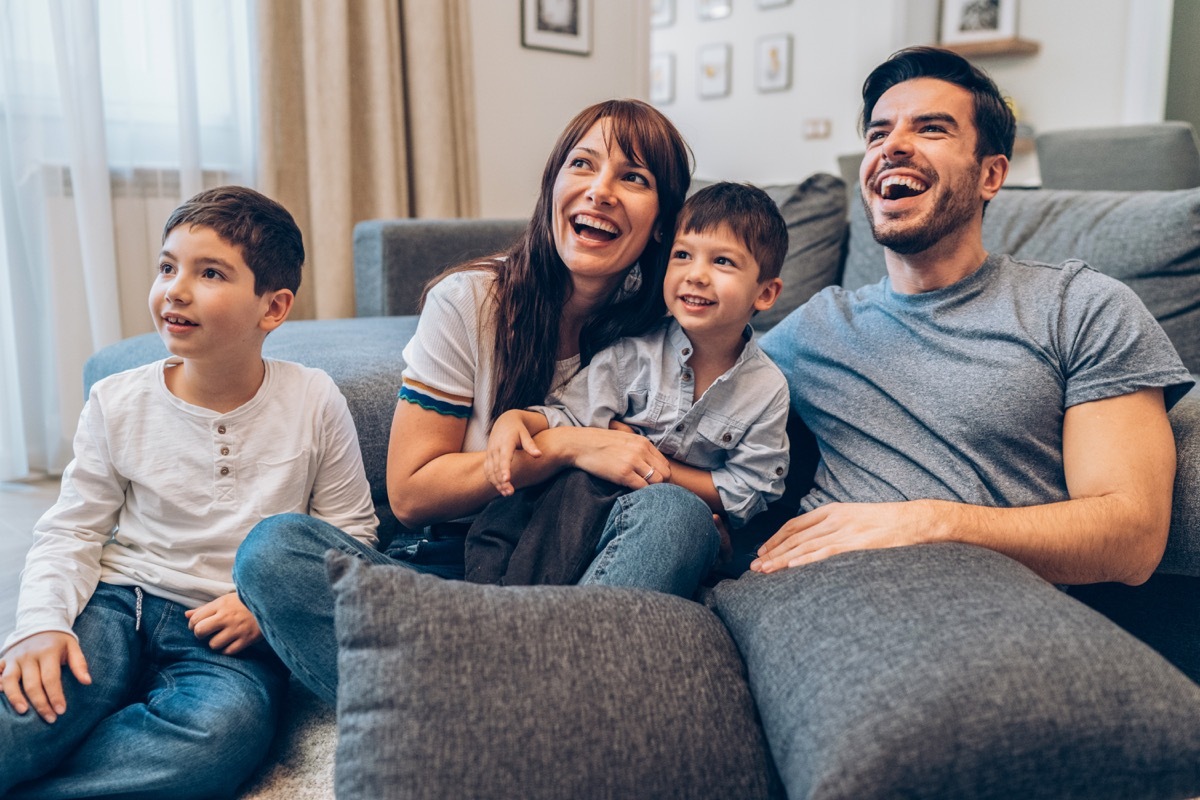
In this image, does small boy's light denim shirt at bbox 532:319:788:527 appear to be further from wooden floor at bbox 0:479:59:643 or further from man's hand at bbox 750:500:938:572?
wooden floor at bbox 0:479:59:643

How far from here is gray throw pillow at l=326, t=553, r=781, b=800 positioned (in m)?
0.87

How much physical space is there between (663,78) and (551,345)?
5.64 m

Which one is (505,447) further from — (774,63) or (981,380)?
(774,63)

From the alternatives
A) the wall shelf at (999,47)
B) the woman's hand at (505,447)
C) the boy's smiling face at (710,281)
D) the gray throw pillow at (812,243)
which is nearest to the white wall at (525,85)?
the gray throw pillow at (812,243)

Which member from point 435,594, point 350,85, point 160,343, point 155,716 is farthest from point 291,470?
point 350,85

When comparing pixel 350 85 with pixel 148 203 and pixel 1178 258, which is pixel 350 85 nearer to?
pixel 148 203

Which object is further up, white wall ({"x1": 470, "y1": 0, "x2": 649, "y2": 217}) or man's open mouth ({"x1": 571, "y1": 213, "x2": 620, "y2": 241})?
white wall ({"x1": 470, "y1": 0, "x2": 649, "y2": 217})

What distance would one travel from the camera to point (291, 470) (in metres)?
1.34

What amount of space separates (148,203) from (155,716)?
84.5 inches

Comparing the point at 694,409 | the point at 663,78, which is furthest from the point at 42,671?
the point at 663,78

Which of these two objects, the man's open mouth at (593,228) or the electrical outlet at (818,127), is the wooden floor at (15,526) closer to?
the man's open mouth at (593,228)

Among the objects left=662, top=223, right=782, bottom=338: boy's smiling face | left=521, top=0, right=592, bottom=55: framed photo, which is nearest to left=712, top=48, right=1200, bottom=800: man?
left=662, top=223, right=782, bottom=338: boy's smiling face

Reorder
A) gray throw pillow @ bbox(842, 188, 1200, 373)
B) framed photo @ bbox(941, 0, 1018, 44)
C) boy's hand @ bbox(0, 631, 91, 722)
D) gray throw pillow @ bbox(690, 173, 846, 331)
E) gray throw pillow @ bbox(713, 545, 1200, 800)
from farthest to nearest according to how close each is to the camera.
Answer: framed photo @ bbox(941, 0, 1018, 44), gray throw pillow @ bbox(690, 173, 846, 331), gray throw pillow @ bbox(842, 188, 1200, 373), boy's hand @ bbox(0, 631, 91, 722), gray throw pillow @ bbox(713, 545, 1200, 800)

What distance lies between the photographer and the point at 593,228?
1371mm
